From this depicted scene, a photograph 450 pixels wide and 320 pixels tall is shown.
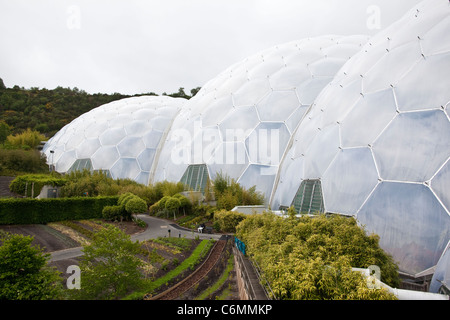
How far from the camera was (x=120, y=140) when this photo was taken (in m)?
26.9

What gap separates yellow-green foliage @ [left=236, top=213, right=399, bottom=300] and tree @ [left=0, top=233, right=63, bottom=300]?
15.2 feet

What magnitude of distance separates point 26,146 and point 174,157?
25573 millimetres

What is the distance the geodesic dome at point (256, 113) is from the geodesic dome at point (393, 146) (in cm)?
278

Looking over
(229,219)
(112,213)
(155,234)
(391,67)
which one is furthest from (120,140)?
(391,67)

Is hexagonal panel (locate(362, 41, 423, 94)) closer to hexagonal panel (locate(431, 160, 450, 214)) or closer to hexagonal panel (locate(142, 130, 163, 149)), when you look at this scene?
hexagonal panel (locate(431, 160, 450, 214))

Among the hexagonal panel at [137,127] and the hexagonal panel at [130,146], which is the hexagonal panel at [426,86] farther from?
the hexagonal panel at [137,127]

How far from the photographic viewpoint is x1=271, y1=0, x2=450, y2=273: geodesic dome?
311 inches

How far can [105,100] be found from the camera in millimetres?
64125

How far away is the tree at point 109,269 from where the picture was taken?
695 centimetres

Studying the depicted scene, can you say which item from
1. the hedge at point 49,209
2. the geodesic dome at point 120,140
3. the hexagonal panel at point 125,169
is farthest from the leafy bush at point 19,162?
the hedge at point 49,209

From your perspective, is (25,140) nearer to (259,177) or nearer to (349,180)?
(259,177)

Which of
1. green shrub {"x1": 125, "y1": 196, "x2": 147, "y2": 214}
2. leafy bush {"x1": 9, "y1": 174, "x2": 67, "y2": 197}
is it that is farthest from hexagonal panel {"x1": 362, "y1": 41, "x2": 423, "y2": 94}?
leafy bush {"x1": 9, "y1": 174, "x2": 67, "y2": 197}
